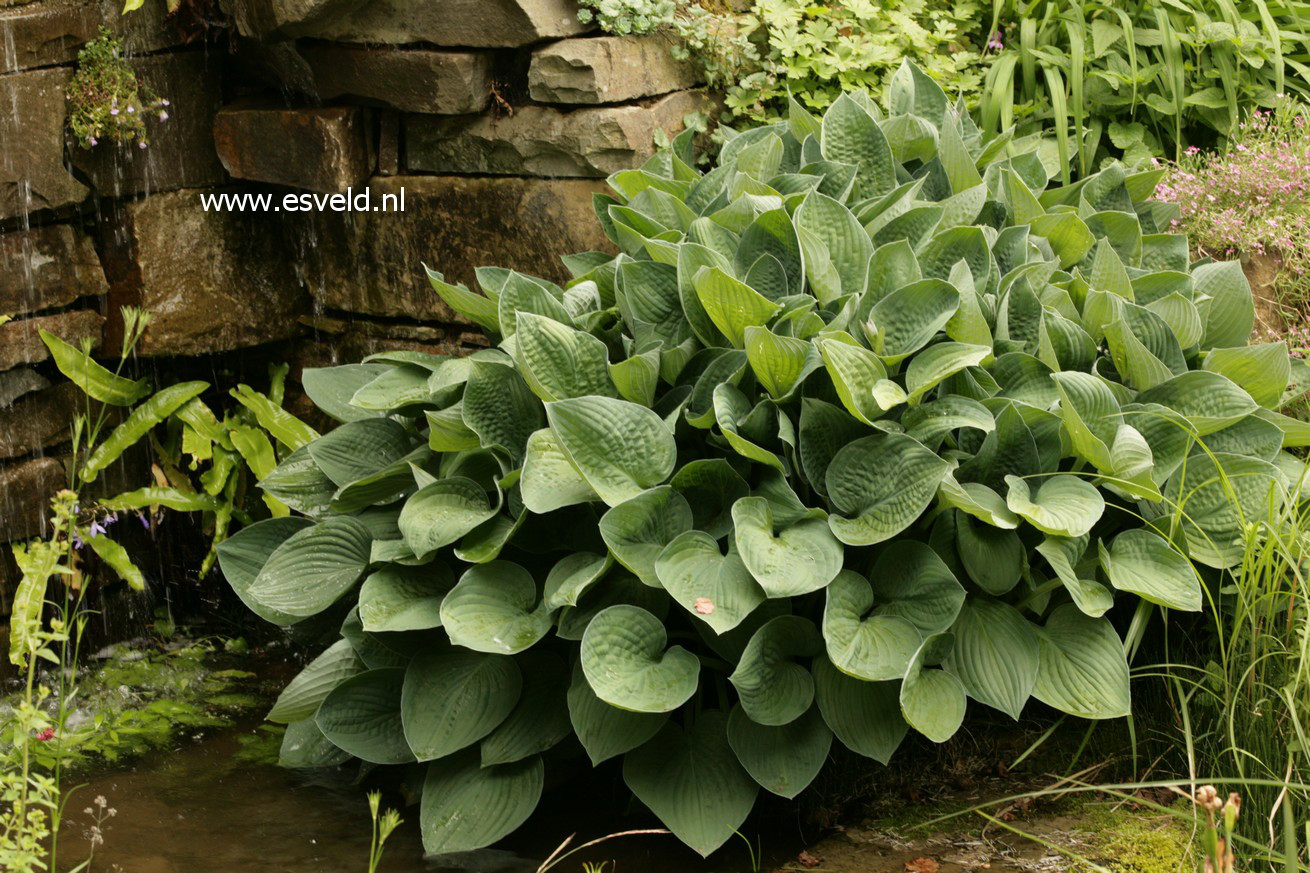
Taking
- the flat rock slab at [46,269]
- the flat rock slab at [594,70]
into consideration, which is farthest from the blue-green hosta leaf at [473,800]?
the flat rock slab at [46,269]

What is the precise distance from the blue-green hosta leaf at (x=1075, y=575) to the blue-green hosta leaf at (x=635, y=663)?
711mm

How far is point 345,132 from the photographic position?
4062mm

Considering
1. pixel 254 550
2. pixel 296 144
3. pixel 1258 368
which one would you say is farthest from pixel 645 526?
pixel 296 144

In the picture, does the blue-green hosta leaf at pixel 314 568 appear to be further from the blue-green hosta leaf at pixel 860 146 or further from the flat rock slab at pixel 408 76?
the flat rock slab at pixel 408 76

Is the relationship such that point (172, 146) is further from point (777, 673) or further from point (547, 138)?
point (777, 673)

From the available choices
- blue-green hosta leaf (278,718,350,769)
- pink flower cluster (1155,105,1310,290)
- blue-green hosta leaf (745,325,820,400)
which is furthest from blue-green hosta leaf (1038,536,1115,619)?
pink flower cluster (1155,105,1310,290)

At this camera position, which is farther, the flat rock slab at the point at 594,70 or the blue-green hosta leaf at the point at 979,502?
the flat rock slab at the point at 594,70

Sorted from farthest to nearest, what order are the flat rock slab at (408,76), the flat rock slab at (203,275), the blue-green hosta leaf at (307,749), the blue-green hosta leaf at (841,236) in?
the flat rock slab at (203,275)
the flat rock slab at (408,76)
the blue-green hosta leaf at (307,749)
the blue-green hosta leaf at (841,236)

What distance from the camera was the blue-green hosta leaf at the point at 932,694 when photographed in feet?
7.23

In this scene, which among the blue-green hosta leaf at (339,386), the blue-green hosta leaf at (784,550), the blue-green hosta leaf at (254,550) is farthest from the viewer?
the blue-green hosta leaf at (339,386)

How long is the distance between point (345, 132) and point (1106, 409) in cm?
268

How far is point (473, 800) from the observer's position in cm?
252

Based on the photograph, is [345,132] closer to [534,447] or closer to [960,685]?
[534,447]

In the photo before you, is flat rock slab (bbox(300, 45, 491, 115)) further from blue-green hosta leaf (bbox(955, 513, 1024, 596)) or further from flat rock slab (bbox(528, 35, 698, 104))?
blue-green hosta leaf (bbox(955, 513, 1024, 596))
